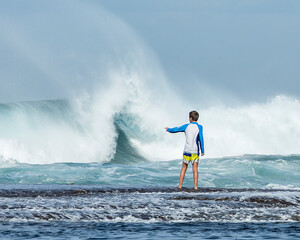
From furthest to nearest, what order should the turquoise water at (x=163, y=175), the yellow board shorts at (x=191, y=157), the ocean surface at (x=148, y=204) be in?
the turquoise water at (x=163, y=175) → the yellow board shorts at (x=191, y=157) → the ocean surface at (x=148, y=204)

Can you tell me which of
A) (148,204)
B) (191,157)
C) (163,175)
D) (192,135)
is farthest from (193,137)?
(163,175)

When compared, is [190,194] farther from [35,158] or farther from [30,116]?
[30,116]

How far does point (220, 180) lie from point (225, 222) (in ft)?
29.5

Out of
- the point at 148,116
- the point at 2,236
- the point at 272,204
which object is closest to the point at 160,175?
the point at 272,204

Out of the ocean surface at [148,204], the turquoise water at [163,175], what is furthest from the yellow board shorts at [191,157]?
the turquoise water at [163,175]

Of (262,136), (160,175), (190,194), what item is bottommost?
(190,194)

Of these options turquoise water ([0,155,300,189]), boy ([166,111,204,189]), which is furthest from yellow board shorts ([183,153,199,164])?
turquoise water ([0,155,300,189])

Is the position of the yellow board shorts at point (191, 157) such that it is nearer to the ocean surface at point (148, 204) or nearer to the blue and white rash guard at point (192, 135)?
the blue and white rash guard at point (192, 135)

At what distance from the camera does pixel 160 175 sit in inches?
754

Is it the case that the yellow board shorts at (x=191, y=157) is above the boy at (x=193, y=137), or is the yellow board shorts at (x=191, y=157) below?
below

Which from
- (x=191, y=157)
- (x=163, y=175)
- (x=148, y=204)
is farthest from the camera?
(x=163, y=175)

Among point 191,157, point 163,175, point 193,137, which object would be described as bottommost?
point 191,157

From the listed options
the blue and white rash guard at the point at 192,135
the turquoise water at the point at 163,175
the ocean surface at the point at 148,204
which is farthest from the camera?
the turquoise water at the point at 163,175

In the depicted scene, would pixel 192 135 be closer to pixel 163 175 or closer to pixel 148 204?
pixel 148 204
